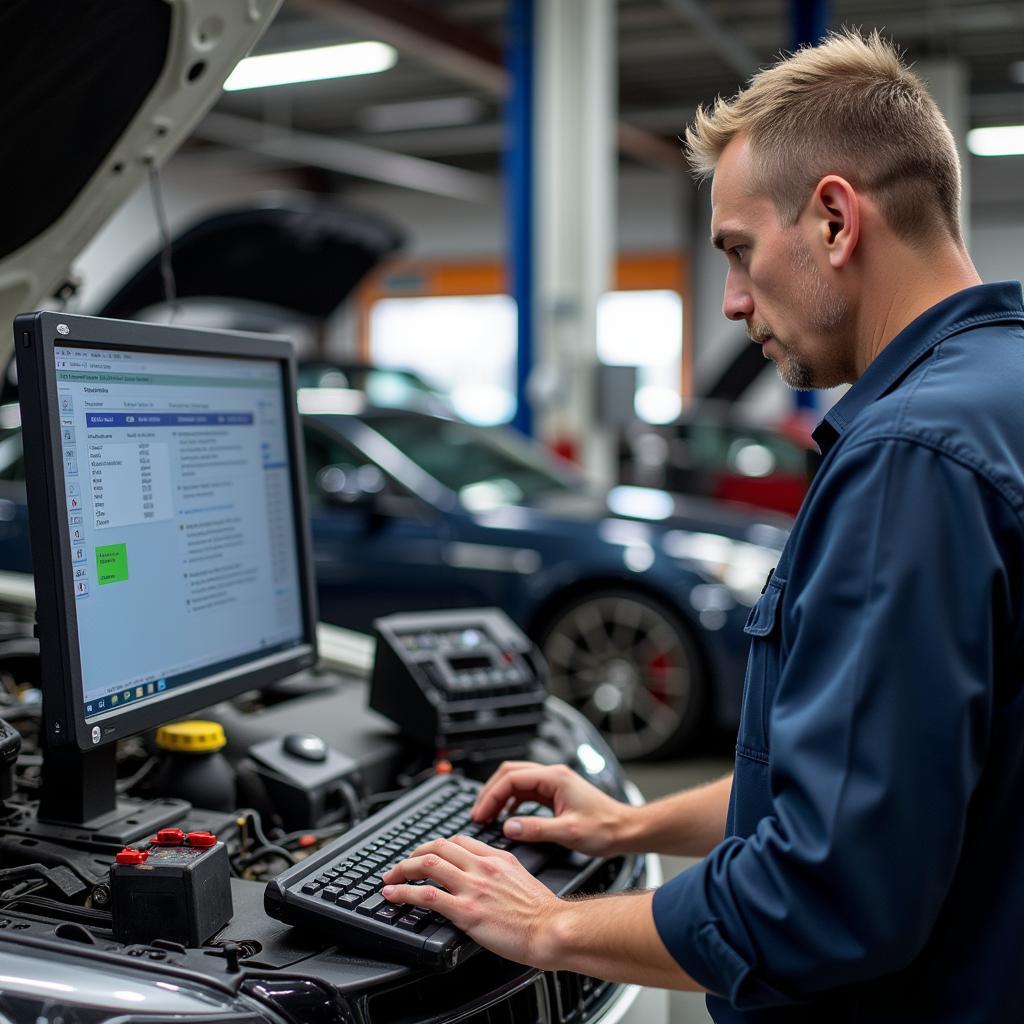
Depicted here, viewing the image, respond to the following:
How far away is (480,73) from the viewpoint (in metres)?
10.2

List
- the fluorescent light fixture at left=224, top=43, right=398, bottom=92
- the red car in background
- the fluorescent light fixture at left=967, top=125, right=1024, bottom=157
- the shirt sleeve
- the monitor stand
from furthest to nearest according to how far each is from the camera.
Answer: the fluorescent light fixture at left=967, top=125, right=1024, bottom=157 → the fluorescent light fixture at left=224, top=43, right=398, bottom=92 → the red car in background → the monitor stand → the shirt sleeve

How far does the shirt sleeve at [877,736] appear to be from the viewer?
96 cm

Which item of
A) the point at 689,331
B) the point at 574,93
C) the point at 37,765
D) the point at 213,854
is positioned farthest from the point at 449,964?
the point at 689,331

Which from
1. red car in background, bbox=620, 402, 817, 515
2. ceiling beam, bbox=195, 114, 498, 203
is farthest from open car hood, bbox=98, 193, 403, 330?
ceiling beam, bbox=195, 114, 498, 203

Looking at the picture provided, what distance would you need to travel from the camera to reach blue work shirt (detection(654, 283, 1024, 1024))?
96 cm

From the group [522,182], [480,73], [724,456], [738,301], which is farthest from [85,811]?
[480,73]

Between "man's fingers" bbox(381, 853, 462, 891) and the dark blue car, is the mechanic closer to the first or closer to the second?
"man's fingers" bbox(381, 853, 462, 891)

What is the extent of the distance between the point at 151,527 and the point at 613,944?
2.34 ft

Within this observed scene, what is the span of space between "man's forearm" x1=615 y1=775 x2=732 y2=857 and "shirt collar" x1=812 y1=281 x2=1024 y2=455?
0.61 meters

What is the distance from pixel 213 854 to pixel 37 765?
2.09 ft

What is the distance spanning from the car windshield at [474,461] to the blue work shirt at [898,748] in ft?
13.4

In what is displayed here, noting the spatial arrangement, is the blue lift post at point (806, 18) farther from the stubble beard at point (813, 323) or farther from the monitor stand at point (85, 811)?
the monitor stand at point (85, 811)

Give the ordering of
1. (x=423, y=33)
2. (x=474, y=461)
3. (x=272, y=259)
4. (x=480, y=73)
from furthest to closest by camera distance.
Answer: (x=480, y=73) < (x=423, y=33) < (x=474, y=461) < (x=272, y=259)

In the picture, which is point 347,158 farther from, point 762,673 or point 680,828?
point 762,673
